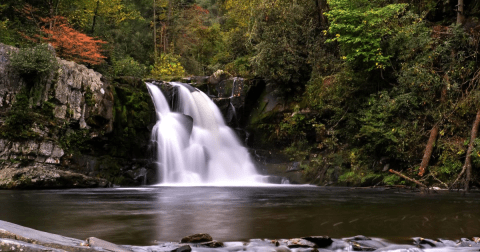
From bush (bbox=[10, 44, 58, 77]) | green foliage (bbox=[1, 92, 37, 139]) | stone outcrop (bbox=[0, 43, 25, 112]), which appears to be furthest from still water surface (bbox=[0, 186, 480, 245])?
bush (bbox=[10, 44, 58, 77])

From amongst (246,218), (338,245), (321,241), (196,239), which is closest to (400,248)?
(338,245)

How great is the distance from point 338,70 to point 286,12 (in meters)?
4.34

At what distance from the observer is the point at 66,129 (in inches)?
658

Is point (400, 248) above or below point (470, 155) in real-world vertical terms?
below

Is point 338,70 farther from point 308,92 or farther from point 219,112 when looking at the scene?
point 219,112

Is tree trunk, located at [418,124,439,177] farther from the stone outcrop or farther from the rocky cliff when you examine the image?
the stone outcrop

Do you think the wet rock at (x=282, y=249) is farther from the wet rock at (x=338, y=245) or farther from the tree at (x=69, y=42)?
the tree at (x=69, y=42)

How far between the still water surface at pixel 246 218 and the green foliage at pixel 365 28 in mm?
7533

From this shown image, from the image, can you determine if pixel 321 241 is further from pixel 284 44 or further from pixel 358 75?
pixel 284 44

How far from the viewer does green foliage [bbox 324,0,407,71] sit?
624 inches

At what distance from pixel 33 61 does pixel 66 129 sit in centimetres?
299

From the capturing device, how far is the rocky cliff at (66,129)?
49.5ft

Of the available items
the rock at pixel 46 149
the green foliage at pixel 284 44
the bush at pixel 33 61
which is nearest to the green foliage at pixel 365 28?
the green foliage at pixel 284 44

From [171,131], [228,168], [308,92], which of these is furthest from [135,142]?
[308,92]
